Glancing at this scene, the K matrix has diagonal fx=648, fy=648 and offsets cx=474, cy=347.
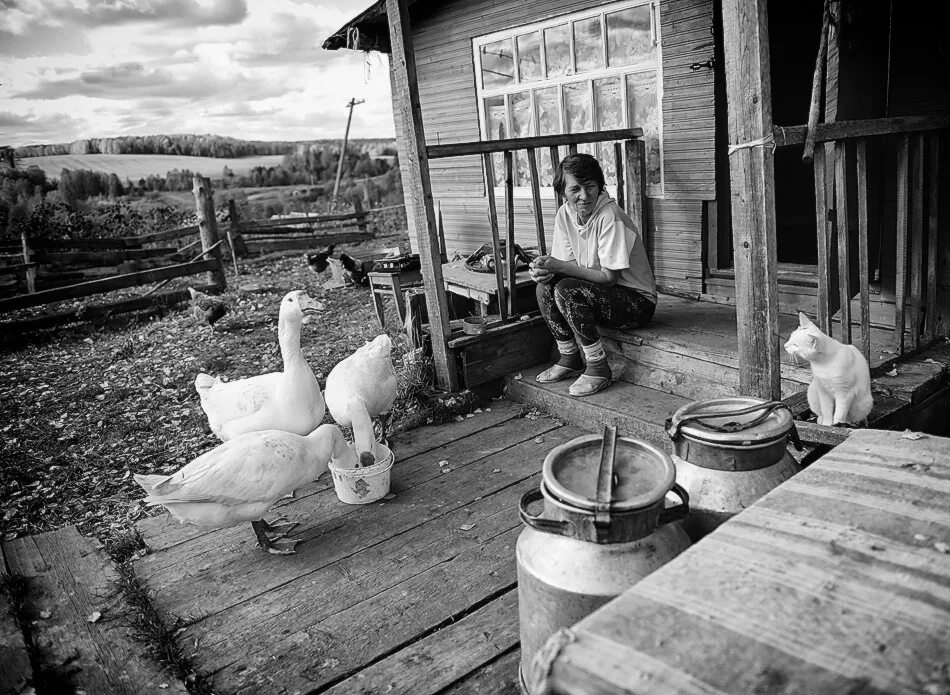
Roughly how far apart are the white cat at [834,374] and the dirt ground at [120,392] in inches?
104

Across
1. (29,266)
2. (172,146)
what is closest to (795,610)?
(29,266)

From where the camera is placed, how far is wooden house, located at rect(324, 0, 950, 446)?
3.18 m

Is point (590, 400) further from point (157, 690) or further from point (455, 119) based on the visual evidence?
point (455, 119)

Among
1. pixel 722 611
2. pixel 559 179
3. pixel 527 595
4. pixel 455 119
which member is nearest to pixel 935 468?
pixel 722 611

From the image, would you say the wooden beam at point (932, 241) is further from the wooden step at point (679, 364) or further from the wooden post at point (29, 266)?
the wooden post at point (29, 266)

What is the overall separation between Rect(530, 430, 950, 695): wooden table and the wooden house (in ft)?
5.16

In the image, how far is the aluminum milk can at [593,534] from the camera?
1.81 meters

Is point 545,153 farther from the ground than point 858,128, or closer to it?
farther from the ground

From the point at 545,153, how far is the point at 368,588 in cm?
569

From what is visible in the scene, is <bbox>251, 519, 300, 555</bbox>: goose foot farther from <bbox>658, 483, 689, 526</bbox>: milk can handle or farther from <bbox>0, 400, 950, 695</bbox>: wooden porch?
<bbox>658, 483, 689, 526</bbox>: milk can handle

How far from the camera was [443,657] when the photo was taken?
2531 millimetres

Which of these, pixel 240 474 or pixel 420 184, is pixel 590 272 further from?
pixel 240 474

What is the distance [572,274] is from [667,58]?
8.03 feet

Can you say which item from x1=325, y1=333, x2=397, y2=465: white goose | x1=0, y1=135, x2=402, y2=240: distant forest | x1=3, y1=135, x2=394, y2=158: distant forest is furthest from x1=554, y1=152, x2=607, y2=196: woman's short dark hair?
x1=3, y1=135, x2=394, y2=158: distant forest
